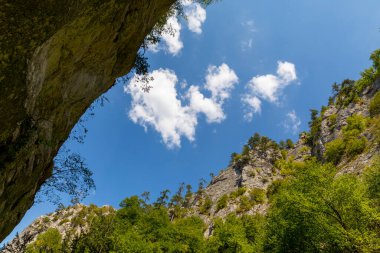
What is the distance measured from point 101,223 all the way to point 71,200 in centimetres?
2582

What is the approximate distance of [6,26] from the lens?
266 inches

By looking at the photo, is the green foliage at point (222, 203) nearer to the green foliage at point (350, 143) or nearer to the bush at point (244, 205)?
the bush at point (244, 205)

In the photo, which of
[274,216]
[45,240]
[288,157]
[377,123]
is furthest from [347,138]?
[45,240]

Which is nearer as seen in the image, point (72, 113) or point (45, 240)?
point (72, 113)

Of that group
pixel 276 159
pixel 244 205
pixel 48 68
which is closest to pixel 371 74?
pixel 276 159

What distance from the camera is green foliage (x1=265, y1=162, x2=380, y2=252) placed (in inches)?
1022

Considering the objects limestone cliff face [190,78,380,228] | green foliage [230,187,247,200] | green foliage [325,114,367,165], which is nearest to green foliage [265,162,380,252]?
limestone cliff face [190,78,380,228]

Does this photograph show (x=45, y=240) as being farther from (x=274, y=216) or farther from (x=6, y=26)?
(x=6, y=26)

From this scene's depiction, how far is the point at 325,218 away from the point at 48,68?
26125 mm

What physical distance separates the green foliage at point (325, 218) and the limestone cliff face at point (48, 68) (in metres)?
21.7

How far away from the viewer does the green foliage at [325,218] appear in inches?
1022

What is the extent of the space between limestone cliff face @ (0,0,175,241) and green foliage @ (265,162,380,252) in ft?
71.1

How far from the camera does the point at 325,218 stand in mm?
27656

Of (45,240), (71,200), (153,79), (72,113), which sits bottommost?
(71,200)
